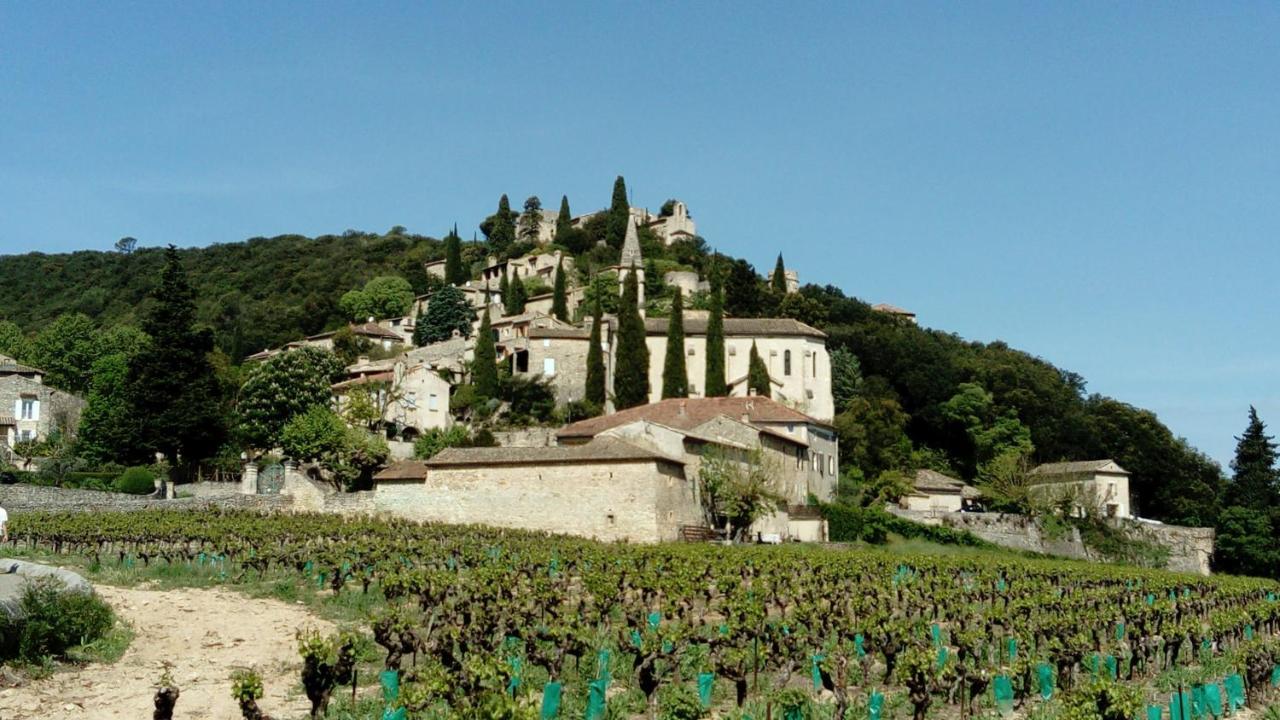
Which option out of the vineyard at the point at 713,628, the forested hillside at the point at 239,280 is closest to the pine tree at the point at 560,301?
the forested hillside at the point at 239,280

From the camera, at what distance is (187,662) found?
19266mm

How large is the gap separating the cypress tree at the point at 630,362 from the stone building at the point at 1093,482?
22379mm

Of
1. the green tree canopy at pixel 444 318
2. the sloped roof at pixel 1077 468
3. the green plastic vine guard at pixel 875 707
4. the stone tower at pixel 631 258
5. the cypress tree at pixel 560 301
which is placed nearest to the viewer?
the green plastic vine guard at pixel 875 707

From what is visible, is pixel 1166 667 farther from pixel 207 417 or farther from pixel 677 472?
pixel 207 417

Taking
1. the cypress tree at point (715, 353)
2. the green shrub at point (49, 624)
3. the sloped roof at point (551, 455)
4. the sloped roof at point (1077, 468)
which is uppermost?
the cypress tree at point (715, 353)

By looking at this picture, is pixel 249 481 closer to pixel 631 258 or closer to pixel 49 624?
pixel 49 624

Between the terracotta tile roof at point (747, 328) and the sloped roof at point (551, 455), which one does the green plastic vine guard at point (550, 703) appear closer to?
the sloped roof at point (551, 455)

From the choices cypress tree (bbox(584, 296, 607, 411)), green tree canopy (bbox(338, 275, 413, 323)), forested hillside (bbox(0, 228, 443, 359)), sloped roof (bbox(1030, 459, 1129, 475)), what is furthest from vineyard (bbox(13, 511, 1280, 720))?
green tree canopy (bbox(338, 275, 413, 323))

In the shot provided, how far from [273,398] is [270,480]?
712 centimetres

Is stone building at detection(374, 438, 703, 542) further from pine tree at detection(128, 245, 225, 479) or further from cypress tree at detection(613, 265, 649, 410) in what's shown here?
cypress tree at detection(613, 265, 649, 410)

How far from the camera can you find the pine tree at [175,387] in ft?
171

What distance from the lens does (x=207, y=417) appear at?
173ft

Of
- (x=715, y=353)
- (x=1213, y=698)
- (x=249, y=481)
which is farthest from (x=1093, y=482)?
(x=1213, y=698)

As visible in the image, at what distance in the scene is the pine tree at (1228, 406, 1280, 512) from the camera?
69556mm
